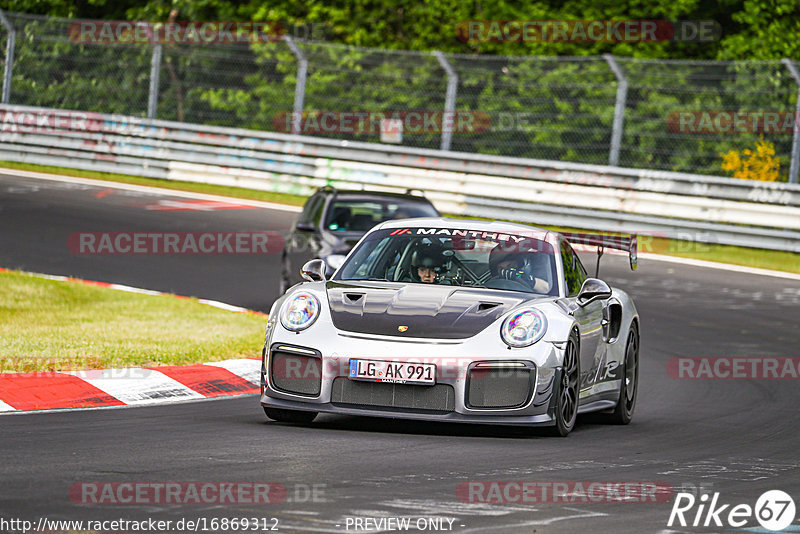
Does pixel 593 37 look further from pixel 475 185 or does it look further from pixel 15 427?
pixel 15 427

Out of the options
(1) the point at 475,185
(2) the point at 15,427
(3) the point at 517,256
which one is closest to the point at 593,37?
(1) the point at 475,185

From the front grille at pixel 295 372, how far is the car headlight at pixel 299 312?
0.52ft

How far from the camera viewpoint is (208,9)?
3347 cm

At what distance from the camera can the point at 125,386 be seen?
927cm

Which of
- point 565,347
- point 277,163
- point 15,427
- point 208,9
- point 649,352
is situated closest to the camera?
point 15,427

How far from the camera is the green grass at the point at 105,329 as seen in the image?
402 inches

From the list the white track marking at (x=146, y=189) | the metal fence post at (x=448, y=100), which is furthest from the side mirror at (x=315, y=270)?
the white track marking at (x=146, y=189)

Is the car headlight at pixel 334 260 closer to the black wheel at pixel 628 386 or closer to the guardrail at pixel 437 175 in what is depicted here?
the black wheel at pixel 628 386

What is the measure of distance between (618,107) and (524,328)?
14.2 metres

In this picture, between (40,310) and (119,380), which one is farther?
(40,310)

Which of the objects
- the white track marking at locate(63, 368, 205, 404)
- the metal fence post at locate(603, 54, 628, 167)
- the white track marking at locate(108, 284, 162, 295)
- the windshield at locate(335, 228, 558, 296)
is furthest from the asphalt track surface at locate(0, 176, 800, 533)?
the metal fence post at locate(603, 54, 628, 167)

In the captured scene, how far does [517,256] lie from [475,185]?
14100 millimetres

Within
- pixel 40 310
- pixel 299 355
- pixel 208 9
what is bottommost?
pixel 40 310

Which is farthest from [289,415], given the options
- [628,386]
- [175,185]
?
[175,185]
